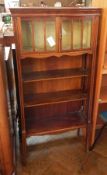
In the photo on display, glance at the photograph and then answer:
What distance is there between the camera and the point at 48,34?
1.56 metres

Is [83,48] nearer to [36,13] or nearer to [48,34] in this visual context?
[48,34]

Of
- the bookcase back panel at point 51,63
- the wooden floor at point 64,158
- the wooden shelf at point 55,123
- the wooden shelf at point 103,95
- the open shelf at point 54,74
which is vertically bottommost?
the wooden floor at point 64,158

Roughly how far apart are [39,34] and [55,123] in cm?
95

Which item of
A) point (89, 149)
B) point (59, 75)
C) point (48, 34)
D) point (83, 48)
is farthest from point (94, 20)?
point (89, 149)

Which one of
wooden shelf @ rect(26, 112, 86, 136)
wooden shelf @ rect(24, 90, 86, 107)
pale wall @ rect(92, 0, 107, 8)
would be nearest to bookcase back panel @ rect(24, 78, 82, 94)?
wooden shelf @ rect(24, 90, 86, 107)

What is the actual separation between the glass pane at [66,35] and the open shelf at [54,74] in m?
0.29

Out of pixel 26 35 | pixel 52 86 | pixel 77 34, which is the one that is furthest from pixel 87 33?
pixel 52 86

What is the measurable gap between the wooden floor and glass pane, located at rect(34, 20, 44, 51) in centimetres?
116

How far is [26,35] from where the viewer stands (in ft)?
5.01

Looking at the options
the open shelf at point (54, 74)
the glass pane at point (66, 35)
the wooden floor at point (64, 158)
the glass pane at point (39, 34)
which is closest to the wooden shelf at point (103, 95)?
the open shelf at point (54, 74)

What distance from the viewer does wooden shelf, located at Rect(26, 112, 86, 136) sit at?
1.90 m

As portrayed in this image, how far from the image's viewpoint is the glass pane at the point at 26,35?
1482 millimetres

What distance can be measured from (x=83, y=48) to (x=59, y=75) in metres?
0.34

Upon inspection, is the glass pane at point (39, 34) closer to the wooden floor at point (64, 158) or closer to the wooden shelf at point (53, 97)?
the wooden shelf at point (53, 97)
